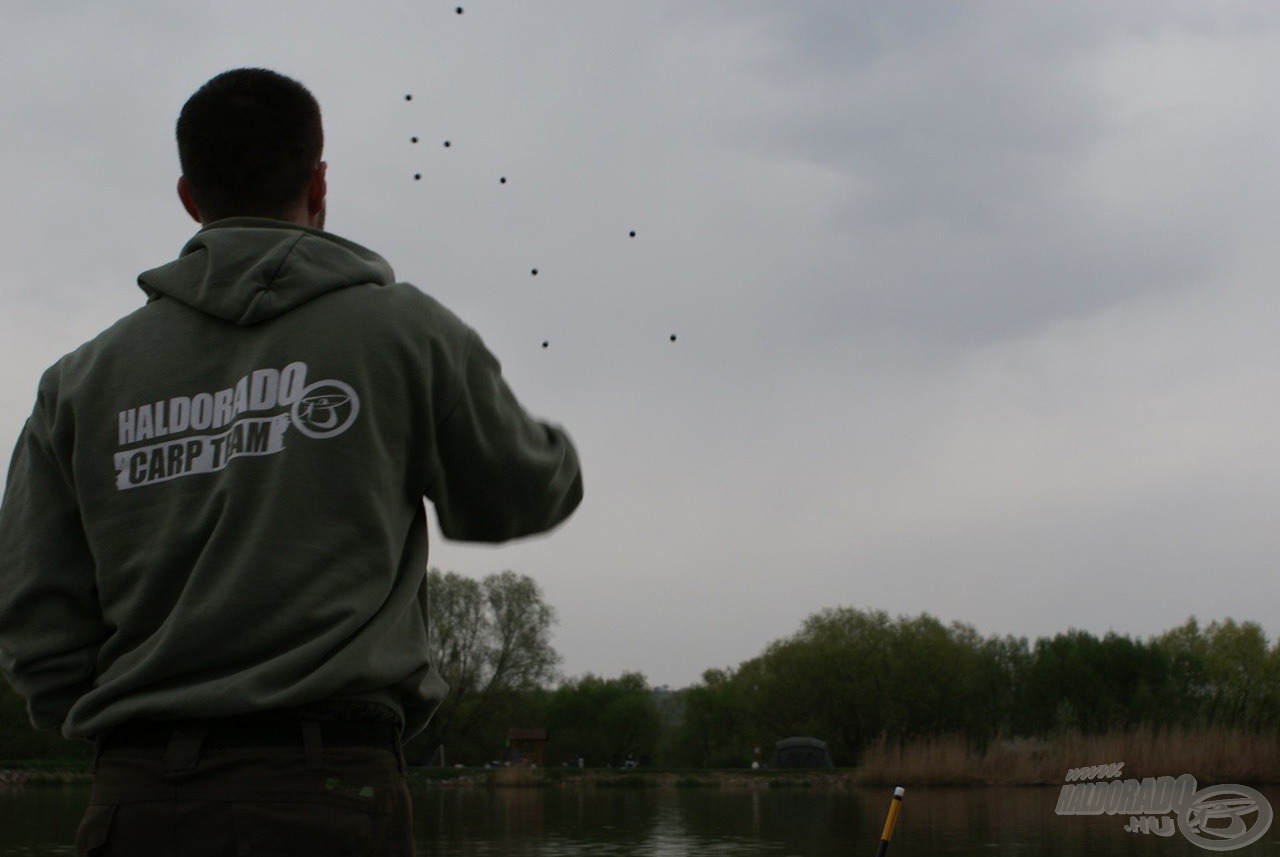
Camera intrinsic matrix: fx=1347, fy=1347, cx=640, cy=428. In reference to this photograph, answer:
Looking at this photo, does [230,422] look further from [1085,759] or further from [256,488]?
[1085,759]

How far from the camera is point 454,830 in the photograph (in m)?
23.1

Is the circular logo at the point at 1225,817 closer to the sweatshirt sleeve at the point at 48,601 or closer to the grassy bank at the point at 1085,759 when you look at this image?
the grassy bank at the point at 1085,759

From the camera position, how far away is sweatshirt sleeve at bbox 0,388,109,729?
2037 millimetres

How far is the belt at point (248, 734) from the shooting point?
1854 mm

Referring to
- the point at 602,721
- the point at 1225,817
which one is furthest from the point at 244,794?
the point at 602,721

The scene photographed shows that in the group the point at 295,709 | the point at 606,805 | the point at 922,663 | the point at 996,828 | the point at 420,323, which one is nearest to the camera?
the point at 295,709

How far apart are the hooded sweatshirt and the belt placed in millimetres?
34

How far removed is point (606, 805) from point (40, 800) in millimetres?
14406

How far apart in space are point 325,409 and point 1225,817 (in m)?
24.5

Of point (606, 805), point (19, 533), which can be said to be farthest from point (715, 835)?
point (19, 533)

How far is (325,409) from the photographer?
193 centimetres

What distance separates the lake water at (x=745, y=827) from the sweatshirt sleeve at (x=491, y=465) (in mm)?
16729

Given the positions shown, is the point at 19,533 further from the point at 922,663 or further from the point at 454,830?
the point at 922,663

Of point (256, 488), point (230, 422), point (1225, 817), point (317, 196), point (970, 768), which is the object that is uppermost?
point (317, 196)
